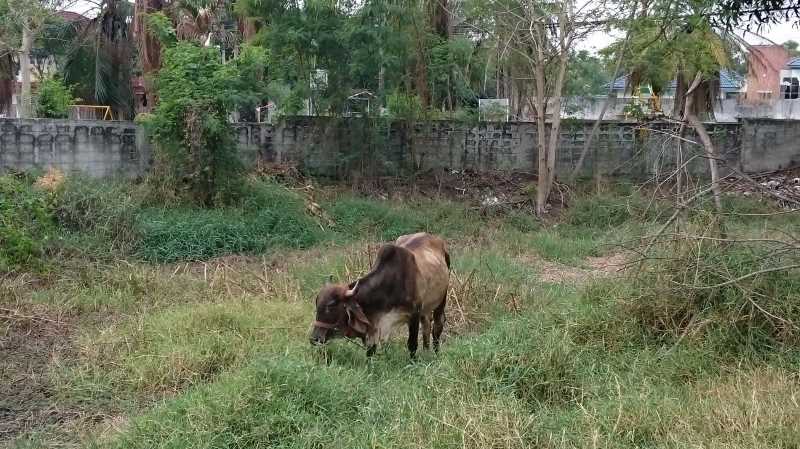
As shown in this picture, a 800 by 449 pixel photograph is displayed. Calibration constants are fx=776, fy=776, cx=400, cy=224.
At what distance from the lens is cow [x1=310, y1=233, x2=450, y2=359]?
5805 mm

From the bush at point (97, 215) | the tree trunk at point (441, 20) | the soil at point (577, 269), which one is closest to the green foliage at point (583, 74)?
the tree trunk at point (441, 20)

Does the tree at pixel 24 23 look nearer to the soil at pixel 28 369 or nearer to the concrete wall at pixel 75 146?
the concrete wall at pixel 75 146

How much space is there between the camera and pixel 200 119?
489 inches

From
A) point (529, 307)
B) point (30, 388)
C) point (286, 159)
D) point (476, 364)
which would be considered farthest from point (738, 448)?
point (286, 159)

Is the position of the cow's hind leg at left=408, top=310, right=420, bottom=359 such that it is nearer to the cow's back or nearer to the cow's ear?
the cow's back

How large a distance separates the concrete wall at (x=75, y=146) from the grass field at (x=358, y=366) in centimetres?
372

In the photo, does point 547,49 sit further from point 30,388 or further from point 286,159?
point 30,388

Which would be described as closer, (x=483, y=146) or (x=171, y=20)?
(x=171, y=20)

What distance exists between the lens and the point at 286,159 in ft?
53.3

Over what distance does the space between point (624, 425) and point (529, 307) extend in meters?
3.36

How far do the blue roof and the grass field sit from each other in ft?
32.6

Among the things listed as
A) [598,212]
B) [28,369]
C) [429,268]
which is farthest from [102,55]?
[429,268]

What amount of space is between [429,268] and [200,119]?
7.09 meters

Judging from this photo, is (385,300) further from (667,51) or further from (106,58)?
(106,58)
